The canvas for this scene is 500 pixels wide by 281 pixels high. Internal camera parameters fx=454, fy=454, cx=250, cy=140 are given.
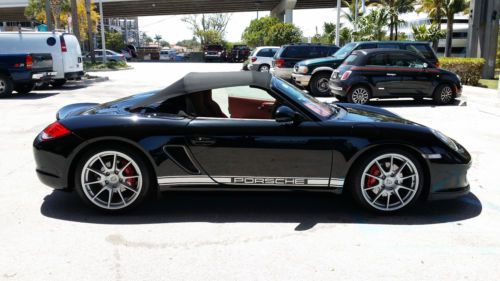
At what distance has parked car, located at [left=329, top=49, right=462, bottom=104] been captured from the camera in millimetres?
11938

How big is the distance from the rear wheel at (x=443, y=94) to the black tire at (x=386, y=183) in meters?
9.03

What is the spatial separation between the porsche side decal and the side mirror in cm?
52

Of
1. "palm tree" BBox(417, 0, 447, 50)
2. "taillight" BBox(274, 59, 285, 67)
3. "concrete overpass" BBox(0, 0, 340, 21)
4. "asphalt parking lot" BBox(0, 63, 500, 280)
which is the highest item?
"concrete overpass" BBox(0, 0, 340, 21)

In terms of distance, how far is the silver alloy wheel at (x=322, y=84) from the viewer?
14711 millimetres

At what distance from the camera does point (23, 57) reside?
13.8 m

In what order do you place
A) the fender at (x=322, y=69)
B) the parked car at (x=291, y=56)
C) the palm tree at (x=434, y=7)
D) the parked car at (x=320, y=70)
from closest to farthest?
the parked car at (x=320, y=70) → the fender at (x=322, y=69) → the parked car at (x=291, y=56) → the palm tree at (x=434, y=7)

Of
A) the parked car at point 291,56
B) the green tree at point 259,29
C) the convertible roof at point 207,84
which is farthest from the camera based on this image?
the green tree at point 259,29

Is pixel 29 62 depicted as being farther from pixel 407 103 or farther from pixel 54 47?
pixel 407 103

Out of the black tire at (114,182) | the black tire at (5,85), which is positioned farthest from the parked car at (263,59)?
the black tire at (114,182)

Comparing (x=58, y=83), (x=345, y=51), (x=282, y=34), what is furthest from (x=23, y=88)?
(x=282, y=34)

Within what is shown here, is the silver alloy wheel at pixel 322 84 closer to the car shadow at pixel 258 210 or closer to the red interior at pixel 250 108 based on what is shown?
the car shadow at pixel 258 210

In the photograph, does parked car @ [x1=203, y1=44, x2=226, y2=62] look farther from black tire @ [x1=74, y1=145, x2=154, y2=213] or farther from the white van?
black tire @ [x1=74, y1=145, x2=154, y2=213]

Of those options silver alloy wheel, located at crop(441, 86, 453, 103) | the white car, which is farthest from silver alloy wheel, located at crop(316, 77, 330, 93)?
the white car

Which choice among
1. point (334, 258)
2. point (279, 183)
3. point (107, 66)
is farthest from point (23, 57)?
point (107, 66)
